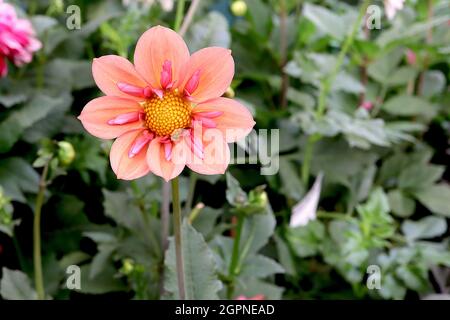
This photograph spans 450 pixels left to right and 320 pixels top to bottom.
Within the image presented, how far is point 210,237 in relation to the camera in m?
0.72

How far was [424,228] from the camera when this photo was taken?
84cm

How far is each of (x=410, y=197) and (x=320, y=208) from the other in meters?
0.13

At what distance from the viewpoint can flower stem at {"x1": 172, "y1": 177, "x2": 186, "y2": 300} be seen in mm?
435

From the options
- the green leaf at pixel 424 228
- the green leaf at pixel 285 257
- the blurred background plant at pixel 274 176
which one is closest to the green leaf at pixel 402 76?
the blurred background plant at pixel 274 176

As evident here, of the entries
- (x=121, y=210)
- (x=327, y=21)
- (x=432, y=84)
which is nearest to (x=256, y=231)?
(x=121, y=210)

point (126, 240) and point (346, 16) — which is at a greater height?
point (346, 16)

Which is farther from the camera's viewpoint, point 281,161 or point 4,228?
point 281,161

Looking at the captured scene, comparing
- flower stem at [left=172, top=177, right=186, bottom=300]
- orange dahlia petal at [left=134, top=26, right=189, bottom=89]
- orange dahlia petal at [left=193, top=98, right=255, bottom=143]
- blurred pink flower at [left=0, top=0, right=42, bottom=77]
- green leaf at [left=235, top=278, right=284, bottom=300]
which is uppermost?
blurred pink flower at [left=0, top=0, right=42, bottom=77]

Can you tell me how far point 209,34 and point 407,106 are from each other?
335mm

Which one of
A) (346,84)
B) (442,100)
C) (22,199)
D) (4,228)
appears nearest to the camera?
(4,228)

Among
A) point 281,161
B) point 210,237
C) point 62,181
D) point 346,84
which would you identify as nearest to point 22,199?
point 62,181

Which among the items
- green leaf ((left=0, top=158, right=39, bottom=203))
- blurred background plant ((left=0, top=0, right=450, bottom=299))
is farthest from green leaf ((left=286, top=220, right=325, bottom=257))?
green leaf ((left=0, top=158, right=39, bottom=203))

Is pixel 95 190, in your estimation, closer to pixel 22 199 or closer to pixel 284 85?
pixel 22 199

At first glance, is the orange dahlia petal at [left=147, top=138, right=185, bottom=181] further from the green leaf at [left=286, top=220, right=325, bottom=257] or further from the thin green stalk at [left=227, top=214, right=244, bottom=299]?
the green leaf at [left=286, top=220, right=325, bottom=257]
